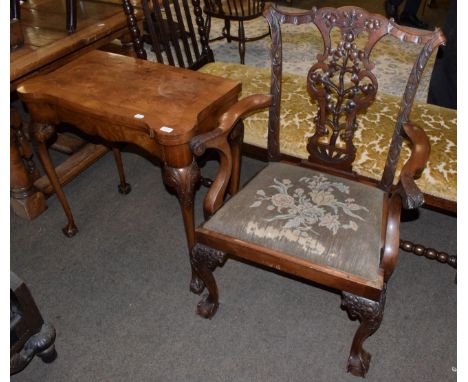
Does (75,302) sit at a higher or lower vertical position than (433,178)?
lower

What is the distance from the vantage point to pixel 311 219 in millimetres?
1599

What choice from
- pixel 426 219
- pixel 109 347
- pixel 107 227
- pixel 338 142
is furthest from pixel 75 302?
pixel 426 219

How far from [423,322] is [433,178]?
0.66 m

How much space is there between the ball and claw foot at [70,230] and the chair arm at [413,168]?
1.75 m

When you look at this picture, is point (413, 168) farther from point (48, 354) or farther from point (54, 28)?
point (54, 28)

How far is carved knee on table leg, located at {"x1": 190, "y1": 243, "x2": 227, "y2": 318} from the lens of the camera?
1713 millimetres

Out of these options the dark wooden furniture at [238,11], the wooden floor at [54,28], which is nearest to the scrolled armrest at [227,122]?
the wooden floor at [54,28]

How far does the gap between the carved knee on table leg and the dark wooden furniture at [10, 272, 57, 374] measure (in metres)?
0.62

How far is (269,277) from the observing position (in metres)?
2.19

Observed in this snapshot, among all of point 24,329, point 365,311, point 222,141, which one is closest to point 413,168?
point 365,311

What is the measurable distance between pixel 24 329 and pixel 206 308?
75 centimetres

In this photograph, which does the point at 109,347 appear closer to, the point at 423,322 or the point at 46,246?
the point at 46,246

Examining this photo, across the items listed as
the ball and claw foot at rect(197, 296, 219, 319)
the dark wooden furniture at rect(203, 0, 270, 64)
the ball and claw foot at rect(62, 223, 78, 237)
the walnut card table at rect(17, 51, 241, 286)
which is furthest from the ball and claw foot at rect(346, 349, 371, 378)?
the dark wooden furniture at rect(203, 0, 270, 64)

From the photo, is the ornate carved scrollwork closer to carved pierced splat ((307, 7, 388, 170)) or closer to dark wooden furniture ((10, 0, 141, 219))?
carved pierced splat ((307, 7, 388, 170))
